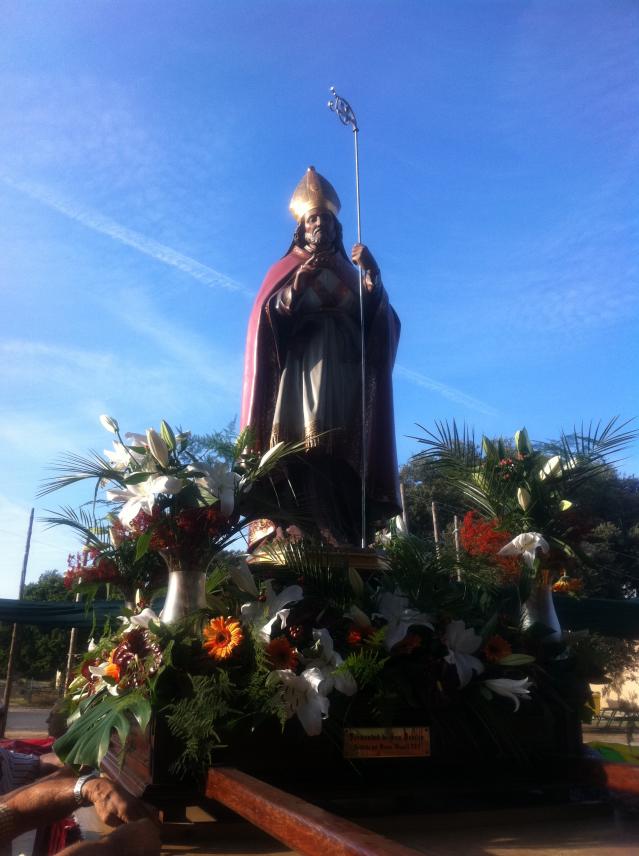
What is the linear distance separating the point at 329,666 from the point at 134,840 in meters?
0.98

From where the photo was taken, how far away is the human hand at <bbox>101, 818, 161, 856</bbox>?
223 cm

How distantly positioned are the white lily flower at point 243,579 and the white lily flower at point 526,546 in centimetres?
156

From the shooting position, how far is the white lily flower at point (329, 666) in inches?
117

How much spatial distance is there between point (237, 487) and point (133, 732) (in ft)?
3.74

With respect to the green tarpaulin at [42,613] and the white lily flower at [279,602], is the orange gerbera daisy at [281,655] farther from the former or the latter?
the green tarpaulin at [42,613]

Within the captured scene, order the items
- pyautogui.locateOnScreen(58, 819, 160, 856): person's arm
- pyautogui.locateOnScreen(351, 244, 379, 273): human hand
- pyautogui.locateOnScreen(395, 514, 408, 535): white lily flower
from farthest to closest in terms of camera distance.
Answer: pyautogui.locateOnScreen(351, 244, 379, 273): human hand
pyautogui.locateOnScreen(395, 514, 408, 535): white lily flower
pyautogui.locateOnScreen(58, 819, 160, 856): person's arm

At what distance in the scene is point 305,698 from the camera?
9.62 feet

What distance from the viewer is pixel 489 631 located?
11.4 ft

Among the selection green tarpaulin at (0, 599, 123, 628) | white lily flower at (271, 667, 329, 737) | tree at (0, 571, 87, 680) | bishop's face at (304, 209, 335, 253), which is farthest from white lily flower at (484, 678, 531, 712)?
tree at (0, 571, 87, 680)

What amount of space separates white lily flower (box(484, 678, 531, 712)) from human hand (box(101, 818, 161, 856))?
1.51 metres

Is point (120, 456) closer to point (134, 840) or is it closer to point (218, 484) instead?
point (218, 484)

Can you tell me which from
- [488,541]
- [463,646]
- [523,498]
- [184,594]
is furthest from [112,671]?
[523,498]

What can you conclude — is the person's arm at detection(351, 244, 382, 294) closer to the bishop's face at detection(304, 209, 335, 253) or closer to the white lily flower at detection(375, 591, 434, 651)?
the bishop's face at detection(304, 209, 335, 253)

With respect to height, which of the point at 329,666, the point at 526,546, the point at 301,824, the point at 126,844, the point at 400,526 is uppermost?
the point at 400,526
